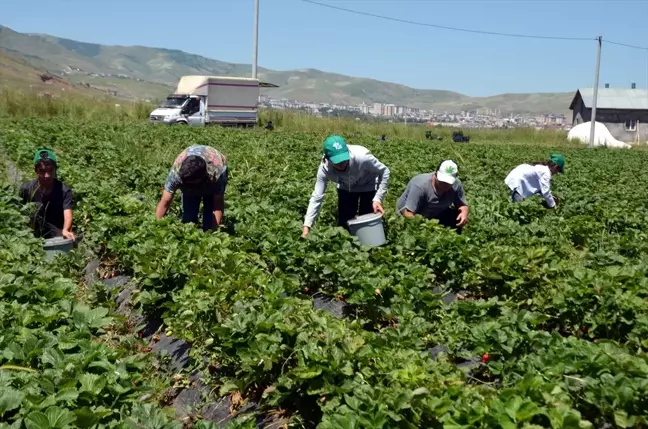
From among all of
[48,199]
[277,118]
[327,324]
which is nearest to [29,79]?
[277,118]

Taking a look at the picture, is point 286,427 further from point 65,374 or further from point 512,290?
point 512,290

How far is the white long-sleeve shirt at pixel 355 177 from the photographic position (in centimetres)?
624

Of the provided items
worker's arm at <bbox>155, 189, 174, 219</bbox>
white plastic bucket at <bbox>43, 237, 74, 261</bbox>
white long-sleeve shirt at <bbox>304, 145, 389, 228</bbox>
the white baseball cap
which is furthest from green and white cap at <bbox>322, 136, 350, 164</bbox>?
white plastic bucket at <bbox>43, 237, 74, 261</bbox>

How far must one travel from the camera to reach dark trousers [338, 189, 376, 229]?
6.95 meters

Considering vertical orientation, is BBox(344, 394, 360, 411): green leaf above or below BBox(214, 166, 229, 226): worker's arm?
below

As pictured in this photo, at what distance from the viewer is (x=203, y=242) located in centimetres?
546

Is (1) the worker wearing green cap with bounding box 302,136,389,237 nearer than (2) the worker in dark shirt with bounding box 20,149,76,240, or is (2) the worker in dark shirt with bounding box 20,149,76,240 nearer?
(1) the worker wearing green cap with bounding box 302,136,389,237

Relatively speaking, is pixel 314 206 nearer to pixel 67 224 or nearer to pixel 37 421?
pixel 67 224

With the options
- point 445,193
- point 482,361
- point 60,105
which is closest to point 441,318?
point 482,361

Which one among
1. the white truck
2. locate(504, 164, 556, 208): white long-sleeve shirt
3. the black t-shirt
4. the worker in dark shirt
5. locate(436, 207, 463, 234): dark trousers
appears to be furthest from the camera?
the white truck

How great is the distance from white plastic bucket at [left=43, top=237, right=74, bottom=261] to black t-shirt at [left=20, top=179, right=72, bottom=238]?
0.67m

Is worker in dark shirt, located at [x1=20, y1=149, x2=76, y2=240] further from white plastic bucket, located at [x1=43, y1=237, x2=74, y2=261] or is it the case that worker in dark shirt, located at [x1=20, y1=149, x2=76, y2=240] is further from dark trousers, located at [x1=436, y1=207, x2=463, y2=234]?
dark trousers, located at [x1=436, y1=207, x2=463, y2=234]

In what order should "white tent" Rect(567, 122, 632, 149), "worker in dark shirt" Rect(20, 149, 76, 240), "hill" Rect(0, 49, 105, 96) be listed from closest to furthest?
"worker in dark shirt" Rect(20, 149, 76, 240) < "white tent" Rect(567, 122, 632, 149) < "hill" Rect(0, 49, 105, 96)

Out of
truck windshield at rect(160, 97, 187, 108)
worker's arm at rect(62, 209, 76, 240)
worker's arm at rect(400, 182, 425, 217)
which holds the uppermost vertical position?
truck windshield at rect(160, 97, 187, 108)
